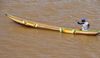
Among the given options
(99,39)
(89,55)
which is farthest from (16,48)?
(99,39)

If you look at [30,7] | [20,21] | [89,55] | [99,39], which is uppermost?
[30,7]

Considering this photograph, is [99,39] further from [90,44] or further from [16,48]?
[16,48]

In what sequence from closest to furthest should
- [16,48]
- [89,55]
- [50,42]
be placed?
[89,55] < [16,48] < [50,42]

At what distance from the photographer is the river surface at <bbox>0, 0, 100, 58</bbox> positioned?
7887 millimetres

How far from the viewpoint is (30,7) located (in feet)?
42.3

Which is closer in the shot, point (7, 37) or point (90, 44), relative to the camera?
point (90, 44)

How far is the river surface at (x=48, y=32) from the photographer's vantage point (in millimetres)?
7887

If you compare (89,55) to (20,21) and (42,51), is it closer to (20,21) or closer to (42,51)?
(42,51)

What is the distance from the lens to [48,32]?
9.84 meters

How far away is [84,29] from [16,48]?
12.0 ft

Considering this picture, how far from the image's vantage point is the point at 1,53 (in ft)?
25.6

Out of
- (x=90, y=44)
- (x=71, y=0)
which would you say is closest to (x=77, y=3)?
(x=71, y=0)

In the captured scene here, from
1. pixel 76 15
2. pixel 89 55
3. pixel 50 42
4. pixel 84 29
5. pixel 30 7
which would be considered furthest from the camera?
pixel 30 7

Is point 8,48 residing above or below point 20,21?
below
